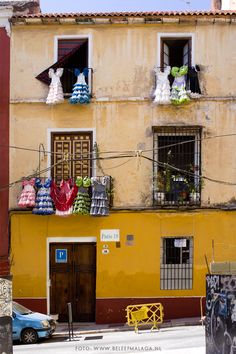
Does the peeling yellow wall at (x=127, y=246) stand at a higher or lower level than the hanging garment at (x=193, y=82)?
lower

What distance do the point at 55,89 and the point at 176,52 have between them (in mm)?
4250

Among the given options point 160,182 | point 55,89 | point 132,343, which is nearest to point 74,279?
point 160,182

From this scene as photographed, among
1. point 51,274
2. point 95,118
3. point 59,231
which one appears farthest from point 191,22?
point 51,274

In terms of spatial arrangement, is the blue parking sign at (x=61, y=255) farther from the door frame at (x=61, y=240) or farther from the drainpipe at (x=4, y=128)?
the drainpipe at (x=4, y=128)

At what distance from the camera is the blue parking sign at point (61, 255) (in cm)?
1958

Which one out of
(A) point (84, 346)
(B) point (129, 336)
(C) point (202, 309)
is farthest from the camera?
(C) point (202, 309)

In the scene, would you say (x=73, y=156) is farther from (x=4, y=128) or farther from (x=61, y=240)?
(x=61, y=240)

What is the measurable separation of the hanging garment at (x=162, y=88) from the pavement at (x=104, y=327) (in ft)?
21.7

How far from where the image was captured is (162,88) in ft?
62.4

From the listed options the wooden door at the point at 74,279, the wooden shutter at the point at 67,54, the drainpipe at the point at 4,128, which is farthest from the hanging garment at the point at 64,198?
the wooden shutter at the point at 67,54

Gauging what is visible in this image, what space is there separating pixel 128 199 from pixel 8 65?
5.74 meters

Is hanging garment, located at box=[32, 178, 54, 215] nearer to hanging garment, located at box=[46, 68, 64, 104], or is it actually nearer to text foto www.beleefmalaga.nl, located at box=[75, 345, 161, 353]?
hanging garment, located at box=[46, 68, 64, 104]

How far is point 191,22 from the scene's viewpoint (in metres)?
19.4

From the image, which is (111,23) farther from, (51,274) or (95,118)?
(51,274)
